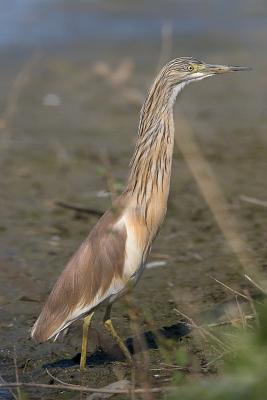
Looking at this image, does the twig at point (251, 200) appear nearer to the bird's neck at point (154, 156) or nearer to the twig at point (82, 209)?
the twig at point (82, 209)

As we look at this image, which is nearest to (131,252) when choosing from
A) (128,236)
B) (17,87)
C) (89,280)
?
(128,236)

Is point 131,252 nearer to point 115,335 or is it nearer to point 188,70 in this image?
point 115,335

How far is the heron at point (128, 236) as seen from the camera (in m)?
5.54

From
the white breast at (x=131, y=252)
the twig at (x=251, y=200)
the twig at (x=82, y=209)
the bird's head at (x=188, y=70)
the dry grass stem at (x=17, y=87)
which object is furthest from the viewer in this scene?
the dry grass stem at (x=17, y=87)

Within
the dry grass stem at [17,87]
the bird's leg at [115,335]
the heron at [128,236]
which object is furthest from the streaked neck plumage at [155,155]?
the dry grass stem at [17,87]

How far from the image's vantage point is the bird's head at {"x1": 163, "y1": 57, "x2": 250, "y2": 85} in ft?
18.7

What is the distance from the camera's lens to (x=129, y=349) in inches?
233

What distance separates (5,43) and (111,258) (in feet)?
26.5

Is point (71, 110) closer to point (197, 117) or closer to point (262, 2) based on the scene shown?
point (197, 117)

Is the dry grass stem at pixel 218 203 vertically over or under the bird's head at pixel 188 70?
under

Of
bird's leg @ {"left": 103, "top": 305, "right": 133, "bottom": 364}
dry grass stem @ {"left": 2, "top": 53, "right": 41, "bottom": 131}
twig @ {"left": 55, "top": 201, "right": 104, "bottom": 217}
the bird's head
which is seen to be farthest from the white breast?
dry grass stem @ {"left": 2, "top": 53, "right": 41, "bottom": 131}

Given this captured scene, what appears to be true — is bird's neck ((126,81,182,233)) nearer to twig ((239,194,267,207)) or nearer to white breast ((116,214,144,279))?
white breast ((116,214,144,279))

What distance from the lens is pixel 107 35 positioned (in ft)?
45.3

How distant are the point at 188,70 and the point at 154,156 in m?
0.50
